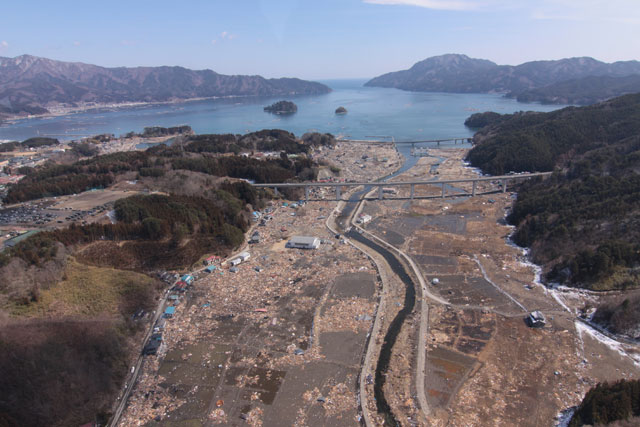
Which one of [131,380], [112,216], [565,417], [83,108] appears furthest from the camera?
[83,108]

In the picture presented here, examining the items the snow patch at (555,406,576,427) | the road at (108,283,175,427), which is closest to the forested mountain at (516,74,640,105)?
the snow patch at (555,406,576,427)

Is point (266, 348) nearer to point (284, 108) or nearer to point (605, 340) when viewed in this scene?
point (605, 340)

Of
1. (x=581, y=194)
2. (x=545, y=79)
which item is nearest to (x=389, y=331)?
(x=581, y=194)

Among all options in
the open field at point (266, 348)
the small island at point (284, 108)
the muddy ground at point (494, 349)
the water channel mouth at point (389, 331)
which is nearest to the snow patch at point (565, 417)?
the muddy ground at point (494, 349)

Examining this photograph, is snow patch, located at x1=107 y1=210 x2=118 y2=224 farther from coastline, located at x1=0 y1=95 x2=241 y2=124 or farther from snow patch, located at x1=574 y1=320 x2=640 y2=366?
coastline, located at x1=0 y1=95 x2=241 y2=124

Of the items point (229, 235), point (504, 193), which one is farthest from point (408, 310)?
point (504, 193)

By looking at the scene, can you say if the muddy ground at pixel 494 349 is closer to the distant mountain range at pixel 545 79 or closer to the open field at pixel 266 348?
the open field at pixel 266 348

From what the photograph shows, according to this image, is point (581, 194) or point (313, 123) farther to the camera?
point (313, 123)

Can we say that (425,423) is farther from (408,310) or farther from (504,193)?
(504,193)
